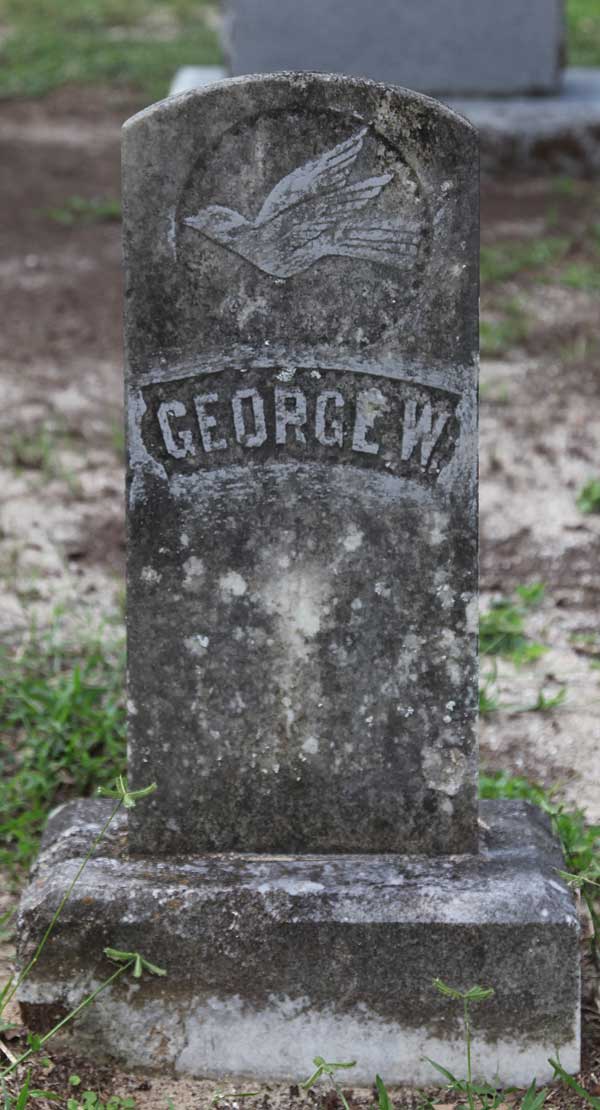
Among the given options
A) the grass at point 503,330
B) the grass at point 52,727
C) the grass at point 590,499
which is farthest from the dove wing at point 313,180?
the grass at point 503,330

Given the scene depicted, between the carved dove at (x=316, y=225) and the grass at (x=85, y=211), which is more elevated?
the carved dove at (x=316, y=225)

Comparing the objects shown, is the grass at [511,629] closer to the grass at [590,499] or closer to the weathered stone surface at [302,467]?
the grass at [590,499]

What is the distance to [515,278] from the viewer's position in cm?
631

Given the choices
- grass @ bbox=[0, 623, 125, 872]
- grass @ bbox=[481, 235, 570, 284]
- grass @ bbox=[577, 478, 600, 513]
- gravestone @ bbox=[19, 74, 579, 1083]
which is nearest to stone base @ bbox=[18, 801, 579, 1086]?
gravestone @ bbox=[19, 74, 579, 1083]

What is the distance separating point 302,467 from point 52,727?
3.86 feet

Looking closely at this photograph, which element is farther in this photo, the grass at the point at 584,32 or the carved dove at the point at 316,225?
the grass at the point at 584,32

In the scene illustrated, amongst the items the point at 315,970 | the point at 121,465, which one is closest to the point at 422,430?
the point at 315,970

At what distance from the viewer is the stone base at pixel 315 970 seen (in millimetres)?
2105

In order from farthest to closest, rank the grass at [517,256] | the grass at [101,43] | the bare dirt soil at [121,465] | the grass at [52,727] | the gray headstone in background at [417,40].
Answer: the grass at [101,43] → the gray headstone in background at [417,40] → the grass at [517,256] → the bare dirt soil at [121,465] → the grass at [52,727]

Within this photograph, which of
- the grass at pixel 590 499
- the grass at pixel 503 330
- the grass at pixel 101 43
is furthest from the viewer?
the grass at pixel 101 43

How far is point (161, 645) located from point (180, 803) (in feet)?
0.85

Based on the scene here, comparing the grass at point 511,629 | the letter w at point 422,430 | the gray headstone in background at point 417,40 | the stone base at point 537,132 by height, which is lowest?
the grass at point 511,629

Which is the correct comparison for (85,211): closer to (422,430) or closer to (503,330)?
(503,330)

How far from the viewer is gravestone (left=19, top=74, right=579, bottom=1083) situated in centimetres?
207
